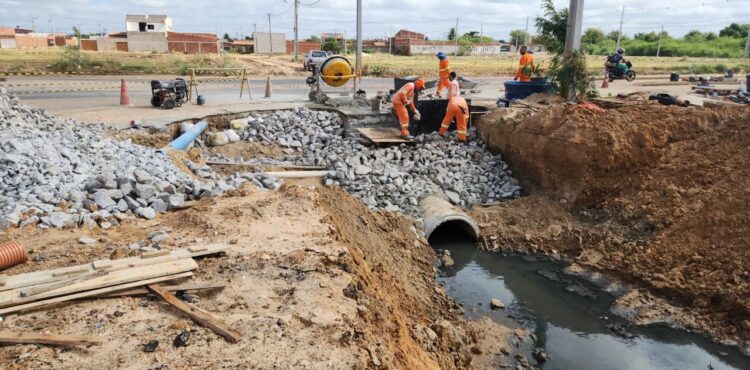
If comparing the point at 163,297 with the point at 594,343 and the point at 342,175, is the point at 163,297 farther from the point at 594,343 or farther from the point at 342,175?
the point at 342,175

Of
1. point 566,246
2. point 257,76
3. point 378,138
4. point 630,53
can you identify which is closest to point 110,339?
point 566,246

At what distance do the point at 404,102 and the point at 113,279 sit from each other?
24.2ft

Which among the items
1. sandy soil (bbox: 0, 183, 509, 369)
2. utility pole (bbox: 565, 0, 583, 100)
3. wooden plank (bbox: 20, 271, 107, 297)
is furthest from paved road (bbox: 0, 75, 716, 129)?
wooden plank (bbox: 20, 271, 107, 297)

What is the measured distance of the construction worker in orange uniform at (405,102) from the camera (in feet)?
35.3

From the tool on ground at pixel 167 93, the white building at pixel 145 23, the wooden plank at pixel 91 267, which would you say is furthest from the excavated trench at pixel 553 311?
the white building at pixel 145 23

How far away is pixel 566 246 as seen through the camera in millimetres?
8102

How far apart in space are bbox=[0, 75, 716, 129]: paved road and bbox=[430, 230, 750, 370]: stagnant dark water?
683cm

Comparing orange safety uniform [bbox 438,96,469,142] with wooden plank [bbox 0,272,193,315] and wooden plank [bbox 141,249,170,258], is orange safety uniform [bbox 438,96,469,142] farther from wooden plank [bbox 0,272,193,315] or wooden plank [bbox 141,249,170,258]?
wooden plank [bbox 0,272,193,315]

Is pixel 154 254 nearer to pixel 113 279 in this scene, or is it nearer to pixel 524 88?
pixel 113 279

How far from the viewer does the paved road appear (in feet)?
40.1

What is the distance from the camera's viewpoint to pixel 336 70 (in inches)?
516

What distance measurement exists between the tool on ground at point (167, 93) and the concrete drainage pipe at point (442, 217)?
24.1 ft

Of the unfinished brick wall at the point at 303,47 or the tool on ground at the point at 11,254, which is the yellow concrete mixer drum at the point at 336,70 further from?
the unfinished brick wall at the point at 303,47

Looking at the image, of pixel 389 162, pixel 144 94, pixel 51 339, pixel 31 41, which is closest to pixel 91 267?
pixel 51 339
